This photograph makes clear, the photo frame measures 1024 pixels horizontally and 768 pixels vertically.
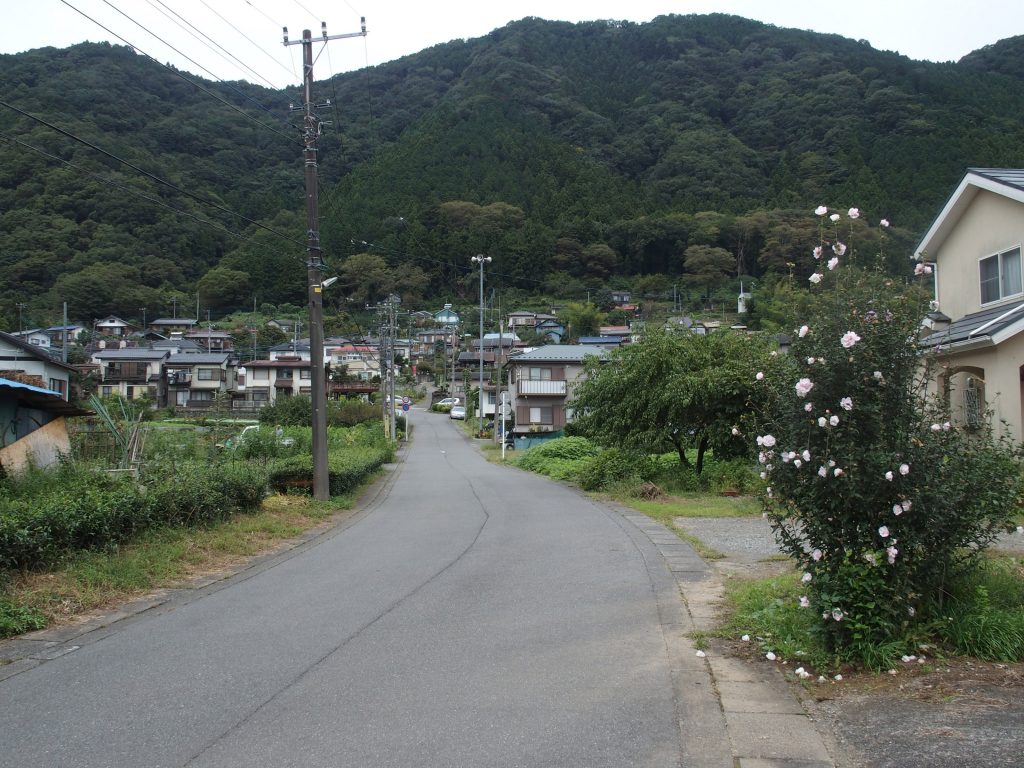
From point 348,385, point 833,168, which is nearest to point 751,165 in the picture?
point 833,168

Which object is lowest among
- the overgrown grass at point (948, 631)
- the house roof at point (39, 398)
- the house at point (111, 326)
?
the overgrown grass at point (948, 631)

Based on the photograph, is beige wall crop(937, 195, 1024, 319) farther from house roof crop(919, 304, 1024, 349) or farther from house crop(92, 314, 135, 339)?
house crop(92, 314, 135, 339)

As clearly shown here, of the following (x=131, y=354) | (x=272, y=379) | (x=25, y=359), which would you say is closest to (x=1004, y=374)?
(x=25, y=359)

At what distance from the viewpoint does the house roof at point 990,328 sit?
1210 cm

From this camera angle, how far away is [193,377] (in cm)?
6138

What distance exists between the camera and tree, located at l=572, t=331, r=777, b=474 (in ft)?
61.8

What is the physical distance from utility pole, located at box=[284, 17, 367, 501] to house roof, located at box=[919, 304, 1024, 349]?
425 inches

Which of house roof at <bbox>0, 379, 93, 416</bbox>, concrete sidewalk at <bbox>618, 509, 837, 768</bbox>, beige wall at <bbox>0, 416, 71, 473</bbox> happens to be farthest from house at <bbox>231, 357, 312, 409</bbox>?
concrete sidewalk at <bbox>618, 509, 837, 768</bbox>

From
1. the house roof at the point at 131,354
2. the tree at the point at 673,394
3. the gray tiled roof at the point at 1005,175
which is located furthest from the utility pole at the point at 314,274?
the house roof at the point at 131,354

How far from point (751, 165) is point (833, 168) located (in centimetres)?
1432

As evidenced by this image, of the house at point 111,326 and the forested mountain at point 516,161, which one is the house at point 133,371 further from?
the house at point 111,326

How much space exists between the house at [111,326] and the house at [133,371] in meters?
13.6

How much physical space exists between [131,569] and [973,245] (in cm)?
1517

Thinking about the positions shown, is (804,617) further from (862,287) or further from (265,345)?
(265,345)
